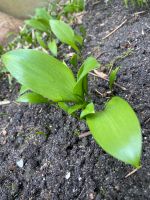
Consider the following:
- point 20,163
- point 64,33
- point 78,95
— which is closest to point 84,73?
point 78,95

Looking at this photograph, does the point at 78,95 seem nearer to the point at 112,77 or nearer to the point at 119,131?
the point at 112,77

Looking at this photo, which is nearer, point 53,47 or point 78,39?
point 78,39

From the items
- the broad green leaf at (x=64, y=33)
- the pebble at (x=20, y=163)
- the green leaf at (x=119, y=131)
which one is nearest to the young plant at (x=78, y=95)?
the green leaf at (x=119, y=131)

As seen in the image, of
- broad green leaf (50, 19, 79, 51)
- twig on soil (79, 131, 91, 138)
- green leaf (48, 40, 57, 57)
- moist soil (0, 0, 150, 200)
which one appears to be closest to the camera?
moist soil (0, 0, 150, 200)

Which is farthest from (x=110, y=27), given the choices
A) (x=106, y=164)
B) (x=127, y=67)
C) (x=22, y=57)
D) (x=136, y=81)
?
(x=106, y=164)

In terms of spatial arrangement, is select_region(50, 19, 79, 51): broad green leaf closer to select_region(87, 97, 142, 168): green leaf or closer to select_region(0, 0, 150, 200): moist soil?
select_region(0, 0, 150, 200): moist soil

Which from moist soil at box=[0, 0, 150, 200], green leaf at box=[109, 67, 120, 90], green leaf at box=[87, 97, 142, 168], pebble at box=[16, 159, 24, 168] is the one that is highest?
green leaf at box=[87, 97, 142, 168]

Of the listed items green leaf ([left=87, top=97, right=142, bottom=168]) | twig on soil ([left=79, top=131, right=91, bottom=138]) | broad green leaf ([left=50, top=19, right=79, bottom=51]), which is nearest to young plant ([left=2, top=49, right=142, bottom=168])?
green leaf ([left=87, top=97, right=142, bottom=168])

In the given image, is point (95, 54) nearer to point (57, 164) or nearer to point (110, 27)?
point (110, 27)
